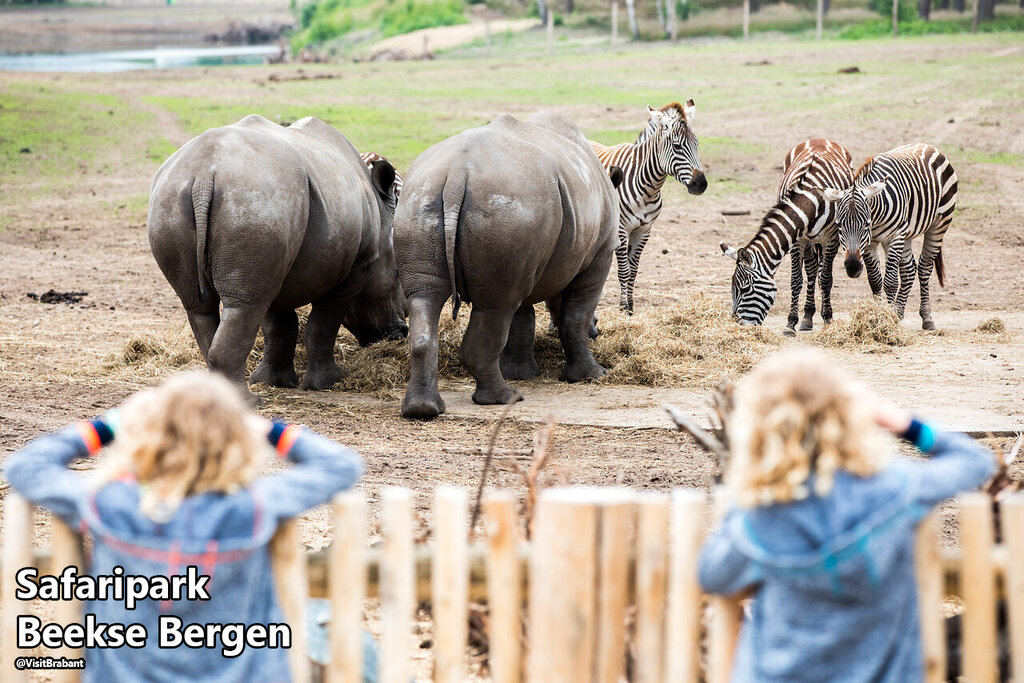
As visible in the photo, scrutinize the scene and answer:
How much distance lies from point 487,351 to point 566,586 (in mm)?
5326

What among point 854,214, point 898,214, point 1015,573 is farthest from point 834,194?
point 1015,573

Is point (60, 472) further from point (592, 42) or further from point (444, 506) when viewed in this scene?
point (592, 42)

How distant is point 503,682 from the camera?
11.0ft

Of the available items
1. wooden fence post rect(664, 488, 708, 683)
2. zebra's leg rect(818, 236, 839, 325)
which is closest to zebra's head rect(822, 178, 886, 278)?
zebra's leg rect(818, 236, 839, 325)

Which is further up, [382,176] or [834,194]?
[382,176]

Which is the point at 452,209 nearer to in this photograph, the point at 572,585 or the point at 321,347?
the point at 321,347

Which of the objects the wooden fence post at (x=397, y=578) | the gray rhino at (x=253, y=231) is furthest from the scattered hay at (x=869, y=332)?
the wooden fence post at (x=397, y=578)

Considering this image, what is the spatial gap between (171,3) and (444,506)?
10688cm

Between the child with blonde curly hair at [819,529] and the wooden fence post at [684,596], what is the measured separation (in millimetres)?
216

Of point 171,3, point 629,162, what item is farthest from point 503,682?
point 171,3

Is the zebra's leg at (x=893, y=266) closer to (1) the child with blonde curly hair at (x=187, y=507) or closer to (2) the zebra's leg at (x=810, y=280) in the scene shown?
(2) the zebra's leg at (x=810, y=280)

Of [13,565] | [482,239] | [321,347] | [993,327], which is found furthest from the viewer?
[993,327]

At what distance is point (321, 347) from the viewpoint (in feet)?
30.5

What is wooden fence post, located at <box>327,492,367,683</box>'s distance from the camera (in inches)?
128
